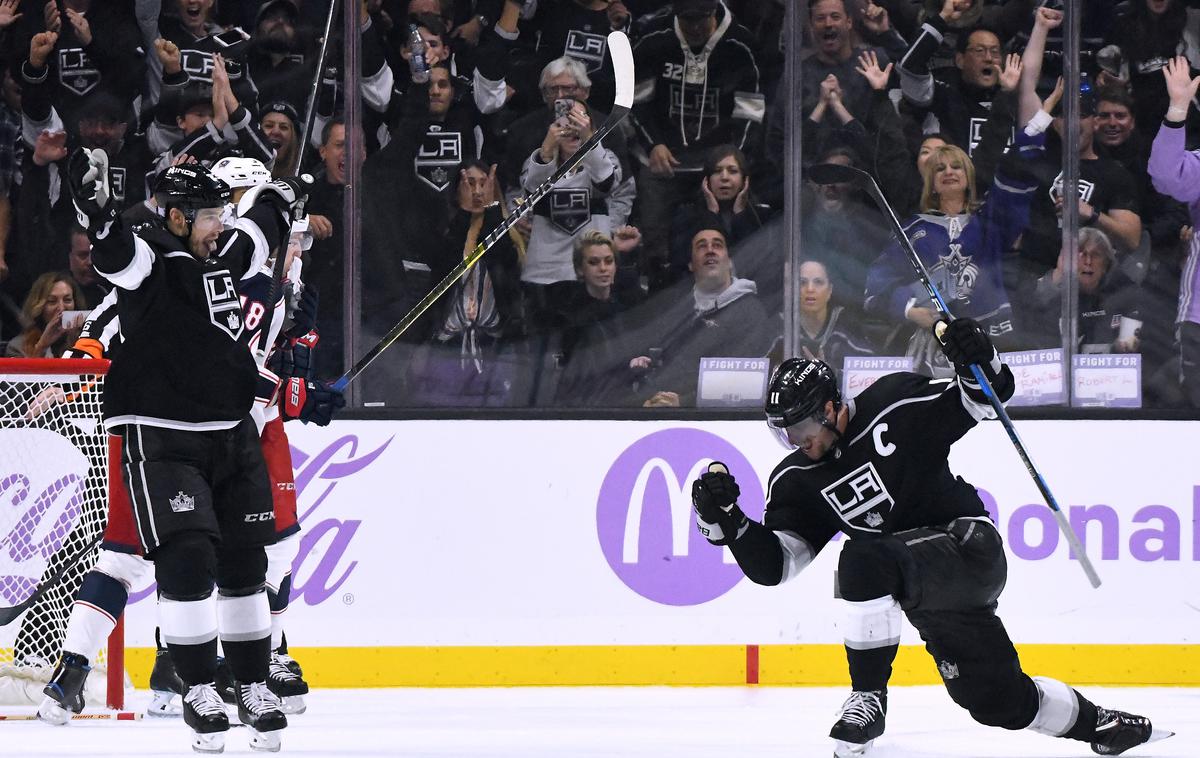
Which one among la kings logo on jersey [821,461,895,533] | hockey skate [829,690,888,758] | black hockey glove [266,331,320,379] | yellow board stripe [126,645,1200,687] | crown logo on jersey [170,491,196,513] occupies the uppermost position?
black hockey glove [266,331,320,379]

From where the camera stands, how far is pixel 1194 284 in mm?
5637

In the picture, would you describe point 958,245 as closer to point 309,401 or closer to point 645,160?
point 645,160

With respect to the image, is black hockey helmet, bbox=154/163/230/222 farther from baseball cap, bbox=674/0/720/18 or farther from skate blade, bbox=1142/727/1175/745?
baseball cap, bbox=674/0/720/18

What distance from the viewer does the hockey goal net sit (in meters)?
4.46

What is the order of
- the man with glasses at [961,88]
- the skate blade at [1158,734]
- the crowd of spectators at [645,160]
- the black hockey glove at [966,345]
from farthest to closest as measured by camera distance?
the man with glasses at [961,88], the crowd of spectators at [645,160], the skate blade at [1158,734], the black hockey glove at [966,345]

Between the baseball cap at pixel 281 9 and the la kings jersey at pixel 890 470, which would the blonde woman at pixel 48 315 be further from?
the la kings jersey at pixel 890 470

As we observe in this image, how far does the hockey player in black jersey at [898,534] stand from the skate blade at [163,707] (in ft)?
5.28

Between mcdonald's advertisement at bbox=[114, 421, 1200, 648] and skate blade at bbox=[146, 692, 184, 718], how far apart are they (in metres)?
0.65

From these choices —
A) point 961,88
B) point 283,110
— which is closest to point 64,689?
point 283,110

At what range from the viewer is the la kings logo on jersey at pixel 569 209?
5730 millimetres

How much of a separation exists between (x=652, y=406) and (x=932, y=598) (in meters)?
1.87

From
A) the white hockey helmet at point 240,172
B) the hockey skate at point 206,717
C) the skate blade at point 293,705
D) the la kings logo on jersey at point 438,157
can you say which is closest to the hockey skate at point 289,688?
the skate blade at point 293,705

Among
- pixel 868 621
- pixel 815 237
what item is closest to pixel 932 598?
pixel 868 621

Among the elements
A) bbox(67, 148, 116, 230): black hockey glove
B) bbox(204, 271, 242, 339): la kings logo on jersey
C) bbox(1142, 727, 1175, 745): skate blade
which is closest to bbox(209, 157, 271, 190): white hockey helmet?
bbox(204, 271, 242, 339): la kings logo on jersey
